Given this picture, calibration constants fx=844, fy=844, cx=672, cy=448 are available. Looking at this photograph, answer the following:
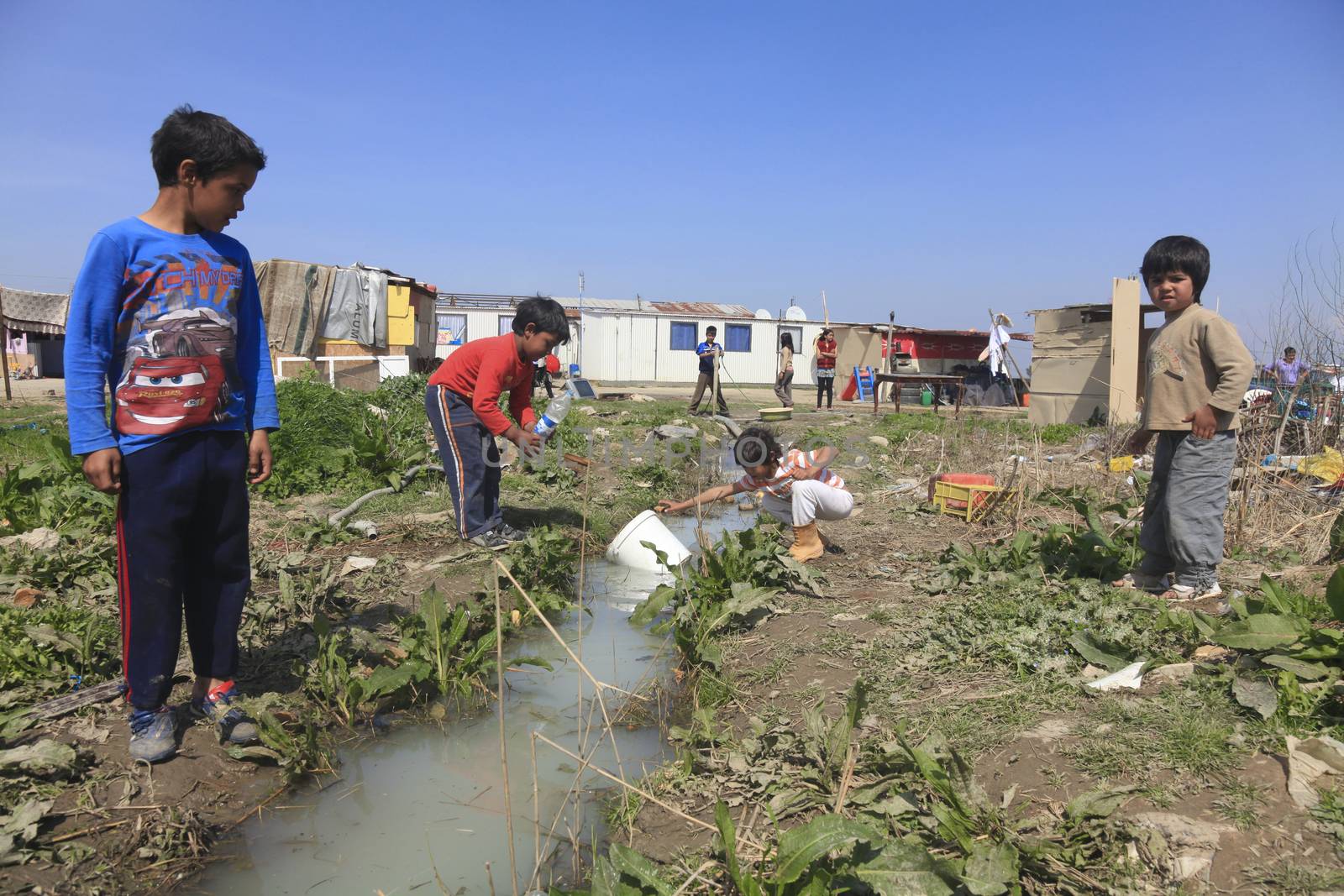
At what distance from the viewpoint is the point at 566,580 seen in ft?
16.3

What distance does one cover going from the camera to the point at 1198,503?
3578 millimetres

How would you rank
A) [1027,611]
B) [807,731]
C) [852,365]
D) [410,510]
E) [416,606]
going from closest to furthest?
1. [807,731]
2. [1027,611]
3. [416,606]
4. [410,510]
5. [852,365]

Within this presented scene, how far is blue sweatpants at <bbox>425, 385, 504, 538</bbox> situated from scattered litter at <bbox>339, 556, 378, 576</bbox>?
0.57m

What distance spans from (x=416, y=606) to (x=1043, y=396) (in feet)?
41.3

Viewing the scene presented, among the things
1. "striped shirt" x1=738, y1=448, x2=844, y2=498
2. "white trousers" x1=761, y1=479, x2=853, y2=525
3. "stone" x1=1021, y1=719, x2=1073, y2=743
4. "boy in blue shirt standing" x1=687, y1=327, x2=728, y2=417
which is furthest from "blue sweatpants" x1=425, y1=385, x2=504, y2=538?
"boy in blue shirt standing" x1=687, y1=327, x2=728, y2=417

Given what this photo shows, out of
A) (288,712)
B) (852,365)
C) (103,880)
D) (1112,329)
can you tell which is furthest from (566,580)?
(852,365)

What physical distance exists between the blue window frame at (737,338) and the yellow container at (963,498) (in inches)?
982

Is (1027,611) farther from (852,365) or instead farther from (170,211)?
(852,365)

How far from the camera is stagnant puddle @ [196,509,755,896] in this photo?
228cm

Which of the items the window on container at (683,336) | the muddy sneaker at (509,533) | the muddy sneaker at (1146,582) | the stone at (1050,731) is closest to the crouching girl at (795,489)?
the muddy sneaker at (509,533)

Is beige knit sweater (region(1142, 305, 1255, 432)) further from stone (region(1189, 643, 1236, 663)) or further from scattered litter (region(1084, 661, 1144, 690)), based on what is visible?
scattered litter (region(1084, 661, 1144, 690))

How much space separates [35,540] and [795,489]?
4.08m

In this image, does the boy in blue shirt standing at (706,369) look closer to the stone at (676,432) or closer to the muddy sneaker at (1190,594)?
the stone at (676,432)

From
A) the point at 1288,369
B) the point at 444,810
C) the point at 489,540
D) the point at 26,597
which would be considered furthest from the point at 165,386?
the point at 1288,369
